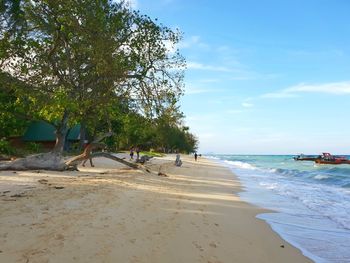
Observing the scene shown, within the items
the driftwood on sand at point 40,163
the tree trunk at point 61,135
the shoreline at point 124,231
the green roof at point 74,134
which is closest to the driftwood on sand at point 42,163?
the driftwood on sand at point 40,163

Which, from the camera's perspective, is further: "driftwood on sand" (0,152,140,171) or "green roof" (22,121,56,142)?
"green roof" (22,121,56,142)

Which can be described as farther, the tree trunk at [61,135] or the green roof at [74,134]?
the green roof at [74,134]

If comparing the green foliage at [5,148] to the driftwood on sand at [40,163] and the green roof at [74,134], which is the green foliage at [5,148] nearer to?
the driftwood on sand at [40,163]

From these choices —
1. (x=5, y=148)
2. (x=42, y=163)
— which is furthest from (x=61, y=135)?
(x=5, y=148)

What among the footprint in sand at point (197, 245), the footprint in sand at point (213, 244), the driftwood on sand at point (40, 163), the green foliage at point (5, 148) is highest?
the green foliage at point (5, 148)

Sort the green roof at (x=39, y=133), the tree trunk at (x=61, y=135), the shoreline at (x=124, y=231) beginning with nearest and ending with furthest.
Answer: the shoreline at (x=124, y=231) → the tree trunk at (x=61, y=135) → the green roof at (x=39, y=133)

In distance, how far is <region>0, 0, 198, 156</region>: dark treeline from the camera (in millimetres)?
12328

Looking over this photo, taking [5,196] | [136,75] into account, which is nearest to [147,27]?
[136,75]

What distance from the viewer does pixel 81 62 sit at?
18797 millimetres

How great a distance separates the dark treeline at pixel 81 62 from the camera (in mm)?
12328

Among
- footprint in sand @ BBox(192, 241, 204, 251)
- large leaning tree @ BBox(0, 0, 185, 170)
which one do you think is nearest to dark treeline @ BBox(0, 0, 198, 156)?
large leaning tree @ BBox(0, 0, 185, 170)

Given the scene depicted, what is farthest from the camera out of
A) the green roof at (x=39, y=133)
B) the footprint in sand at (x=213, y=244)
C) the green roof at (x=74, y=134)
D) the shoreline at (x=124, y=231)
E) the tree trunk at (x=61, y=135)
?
the green roof at (x=74, y=134)

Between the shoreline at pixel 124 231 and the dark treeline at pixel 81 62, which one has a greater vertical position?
the dark treeline at pixel 81 62

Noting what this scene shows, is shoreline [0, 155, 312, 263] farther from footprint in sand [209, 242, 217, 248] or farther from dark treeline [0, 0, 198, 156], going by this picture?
dark treeline [0, 0, 198, 156]
